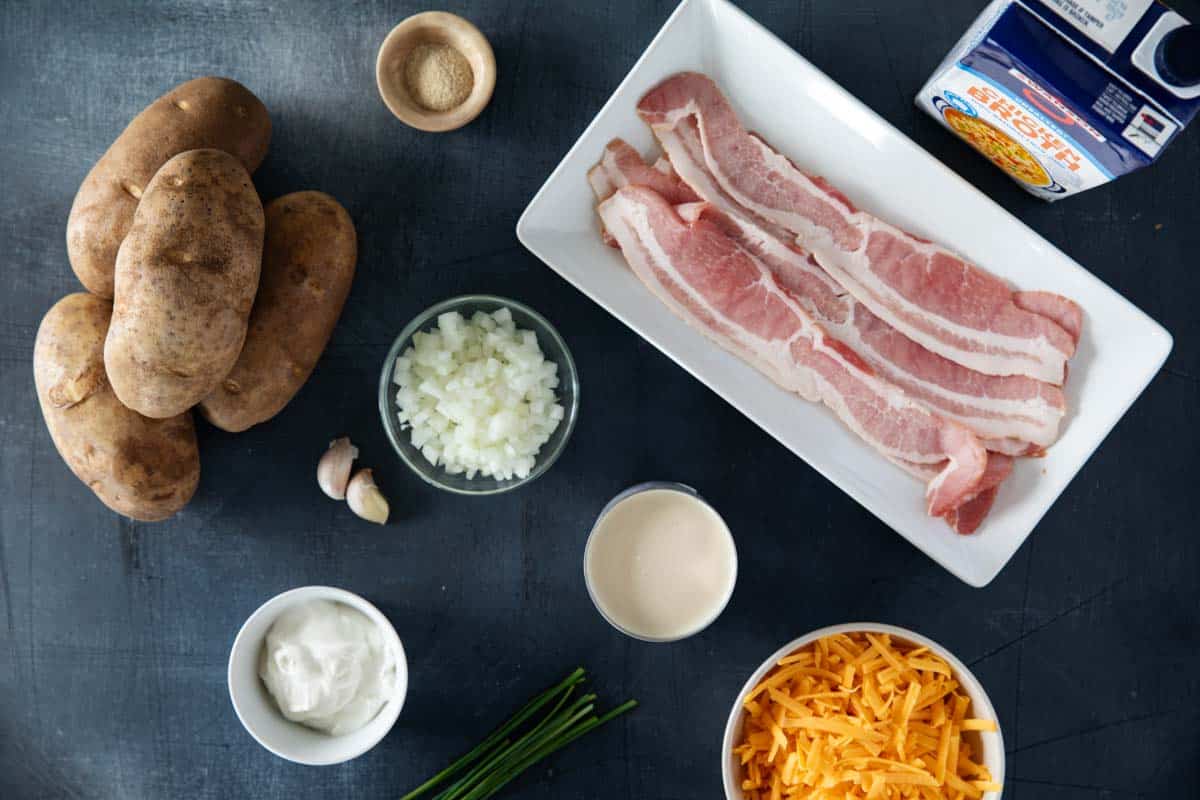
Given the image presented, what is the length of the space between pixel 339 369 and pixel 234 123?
1.49 ft

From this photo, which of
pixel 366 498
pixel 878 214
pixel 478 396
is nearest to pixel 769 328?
pixel 878 214

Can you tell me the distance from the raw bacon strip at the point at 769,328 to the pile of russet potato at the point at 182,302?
1.71 ft

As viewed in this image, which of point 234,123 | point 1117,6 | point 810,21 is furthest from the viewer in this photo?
point 810,21

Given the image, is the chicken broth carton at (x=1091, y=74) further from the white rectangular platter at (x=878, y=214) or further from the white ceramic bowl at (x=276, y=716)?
the white ceramic bowl at (x=276, y=716)

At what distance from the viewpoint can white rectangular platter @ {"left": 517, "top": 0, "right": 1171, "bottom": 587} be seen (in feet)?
5.11

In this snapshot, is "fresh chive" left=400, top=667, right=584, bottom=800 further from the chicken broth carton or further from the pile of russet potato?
the chicken broth carton

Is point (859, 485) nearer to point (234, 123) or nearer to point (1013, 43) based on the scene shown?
point (1013, 43)

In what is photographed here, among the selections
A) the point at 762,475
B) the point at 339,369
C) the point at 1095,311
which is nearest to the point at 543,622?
the point at 762,475

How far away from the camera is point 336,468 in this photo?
1.67m

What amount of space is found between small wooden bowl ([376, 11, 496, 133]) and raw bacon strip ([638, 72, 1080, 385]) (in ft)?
0.93

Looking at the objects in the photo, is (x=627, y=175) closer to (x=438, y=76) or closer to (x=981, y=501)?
(x=438, y=76)

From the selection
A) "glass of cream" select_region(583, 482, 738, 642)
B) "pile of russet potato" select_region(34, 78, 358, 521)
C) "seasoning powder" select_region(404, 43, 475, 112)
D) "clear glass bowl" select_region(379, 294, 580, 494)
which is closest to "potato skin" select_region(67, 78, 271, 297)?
"pile of russet potato" select_region(34, 78, 358, 521)

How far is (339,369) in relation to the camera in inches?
67.5

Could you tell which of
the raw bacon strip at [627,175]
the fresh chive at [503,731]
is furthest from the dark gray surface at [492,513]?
the raw bacon strip at [627,175]
